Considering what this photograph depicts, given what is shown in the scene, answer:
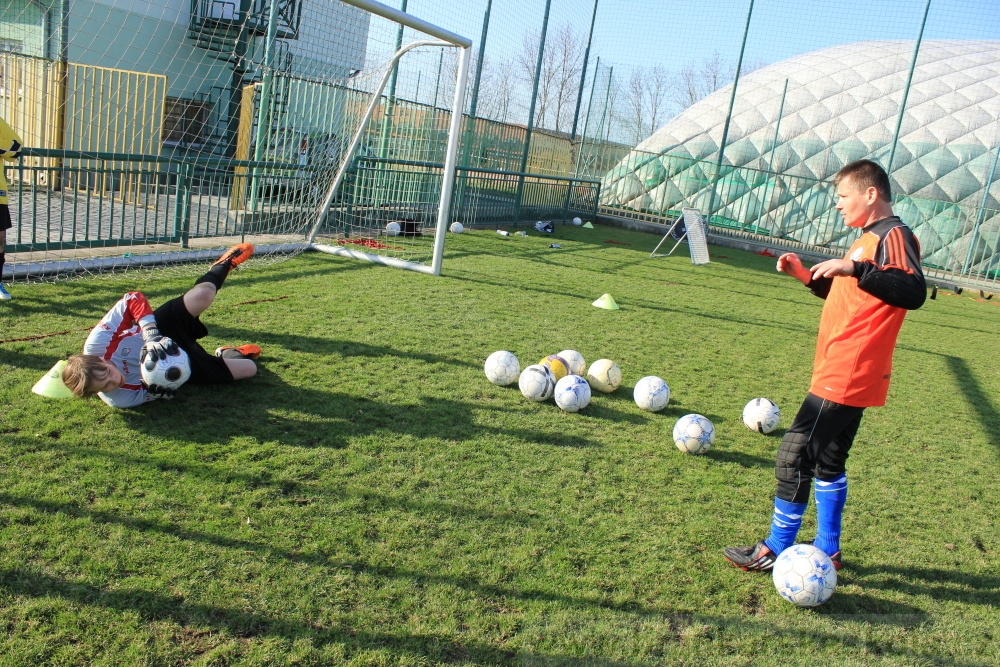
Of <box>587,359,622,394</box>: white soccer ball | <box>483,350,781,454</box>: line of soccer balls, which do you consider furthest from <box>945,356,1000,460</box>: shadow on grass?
<box>587,359,622,394</box>: white soccer ball

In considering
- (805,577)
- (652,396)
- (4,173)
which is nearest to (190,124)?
(4,173)

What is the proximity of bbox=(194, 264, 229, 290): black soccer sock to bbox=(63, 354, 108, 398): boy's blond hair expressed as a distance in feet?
3.21

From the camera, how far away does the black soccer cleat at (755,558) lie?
316 centimetres

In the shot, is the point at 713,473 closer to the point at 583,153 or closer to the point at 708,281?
the point at 708,281

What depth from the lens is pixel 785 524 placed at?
3.16 metres

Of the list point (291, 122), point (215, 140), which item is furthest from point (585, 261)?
point (215, 140)

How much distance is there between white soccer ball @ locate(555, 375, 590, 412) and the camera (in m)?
4.75

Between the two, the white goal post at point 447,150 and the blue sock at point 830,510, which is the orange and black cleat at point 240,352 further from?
the white goal post at point 447,150

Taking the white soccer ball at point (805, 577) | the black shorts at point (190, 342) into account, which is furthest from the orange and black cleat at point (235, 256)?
the white soccer ball at point (805, 577)

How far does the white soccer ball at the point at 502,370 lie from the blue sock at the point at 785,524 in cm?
229

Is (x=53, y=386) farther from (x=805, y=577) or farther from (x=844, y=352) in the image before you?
(x=844, y=352)

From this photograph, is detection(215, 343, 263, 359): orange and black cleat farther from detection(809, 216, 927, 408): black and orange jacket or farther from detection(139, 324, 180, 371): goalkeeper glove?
detection(809, 216, 927, 408): black and orange jacket

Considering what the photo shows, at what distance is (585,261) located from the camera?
12289 mm

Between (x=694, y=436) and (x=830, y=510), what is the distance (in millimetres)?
1165
